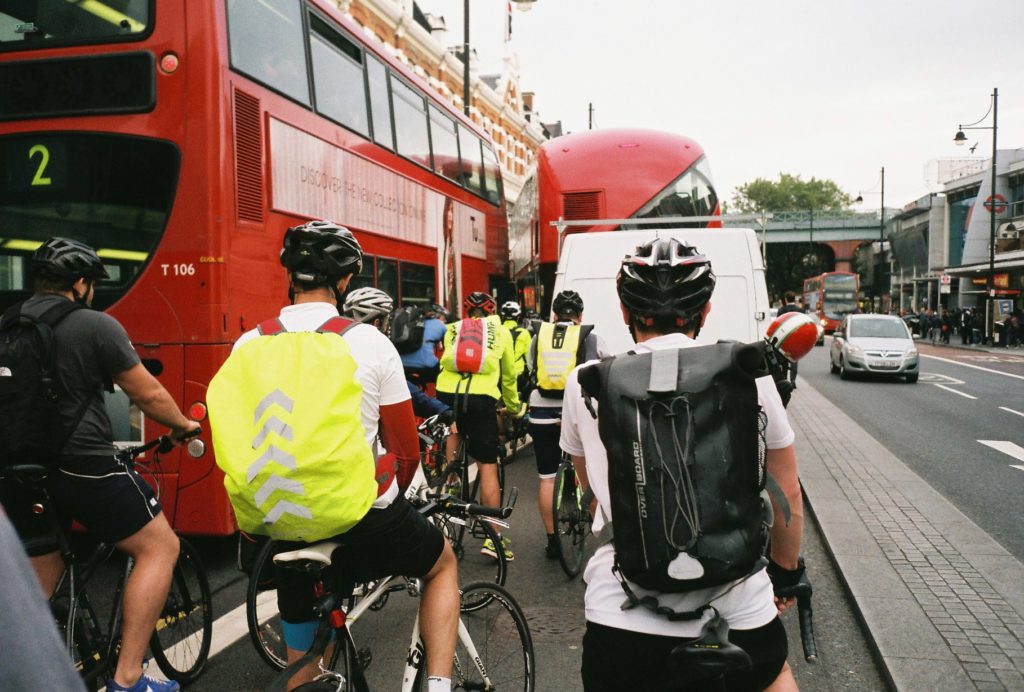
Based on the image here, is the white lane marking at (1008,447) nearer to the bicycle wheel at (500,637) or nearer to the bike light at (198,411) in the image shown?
the bicycle wheel at (500,637)

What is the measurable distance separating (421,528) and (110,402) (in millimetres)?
3883

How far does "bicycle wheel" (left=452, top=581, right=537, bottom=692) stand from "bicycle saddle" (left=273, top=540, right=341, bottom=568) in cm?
90

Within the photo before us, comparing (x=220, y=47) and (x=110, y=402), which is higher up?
(x=220, y=47)

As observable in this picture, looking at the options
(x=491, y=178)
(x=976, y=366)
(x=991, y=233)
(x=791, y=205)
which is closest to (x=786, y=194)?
(x=791, y=205)

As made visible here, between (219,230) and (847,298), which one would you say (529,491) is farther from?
(847,298)

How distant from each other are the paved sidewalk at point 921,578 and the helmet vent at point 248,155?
4513mm

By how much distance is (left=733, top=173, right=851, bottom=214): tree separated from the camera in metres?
86.0

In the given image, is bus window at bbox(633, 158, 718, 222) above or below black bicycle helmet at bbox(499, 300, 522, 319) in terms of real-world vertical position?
above

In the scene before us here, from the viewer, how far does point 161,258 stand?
5449mm

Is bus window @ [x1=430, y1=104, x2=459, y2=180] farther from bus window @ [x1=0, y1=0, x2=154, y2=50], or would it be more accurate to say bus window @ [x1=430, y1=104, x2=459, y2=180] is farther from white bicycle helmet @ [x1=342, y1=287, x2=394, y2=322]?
white bicycle helmet @ [x1=342, y1=287, x2=394, y2=322]

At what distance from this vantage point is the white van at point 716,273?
7.37m

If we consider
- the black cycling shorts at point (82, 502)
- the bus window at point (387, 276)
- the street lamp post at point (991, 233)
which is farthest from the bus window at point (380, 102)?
the street lamp post at point (991, 233)

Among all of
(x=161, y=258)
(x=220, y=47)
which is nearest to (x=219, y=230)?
(x=161, y=258)

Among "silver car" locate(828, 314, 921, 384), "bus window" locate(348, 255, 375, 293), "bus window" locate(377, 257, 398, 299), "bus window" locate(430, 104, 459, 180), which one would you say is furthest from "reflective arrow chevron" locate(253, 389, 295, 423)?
"silver car" locate(828, 314, 921, 384)
